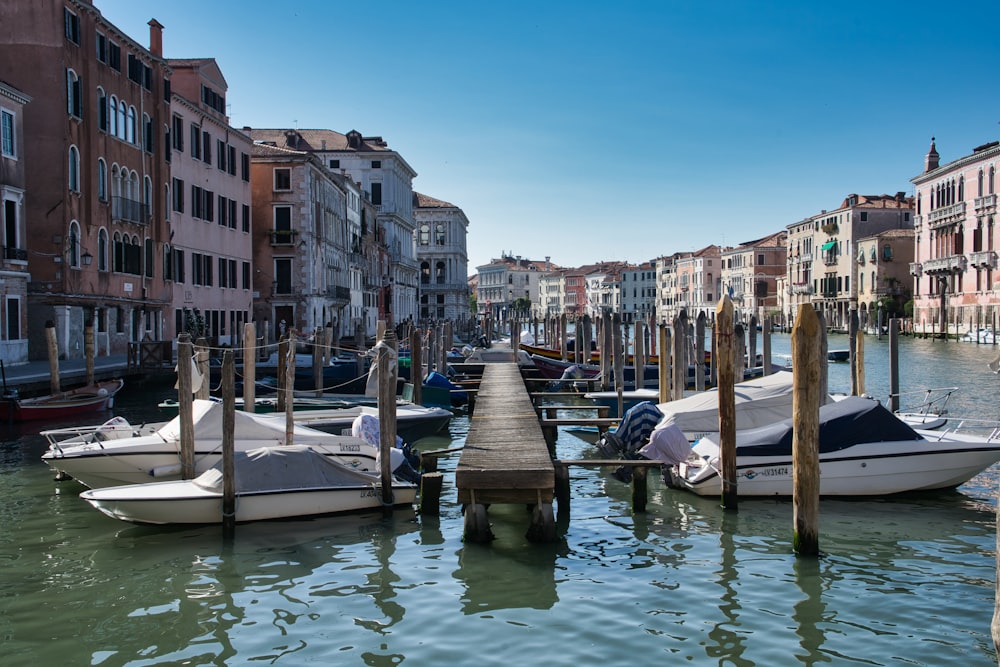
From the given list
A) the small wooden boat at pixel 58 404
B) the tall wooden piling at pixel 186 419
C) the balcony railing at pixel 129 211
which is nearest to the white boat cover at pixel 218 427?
the tall wooden piling at pixel 186 419

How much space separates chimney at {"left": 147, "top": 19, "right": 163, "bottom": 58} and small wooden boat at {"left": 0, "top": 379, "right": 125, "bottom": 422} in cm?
1388

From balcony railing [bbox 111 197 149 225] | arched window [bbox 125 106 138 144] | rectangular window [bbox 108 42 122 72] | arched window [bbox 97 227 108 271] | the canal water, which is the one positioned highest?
rectangular window [bbox 108 42 122 72]

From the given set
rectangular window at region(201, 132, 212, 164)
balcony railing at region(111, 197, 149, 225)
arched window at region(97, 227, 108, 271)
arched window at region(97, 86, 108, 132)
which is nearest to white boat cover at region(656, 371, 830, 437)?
arched window at region(97, 227, 108, 271)

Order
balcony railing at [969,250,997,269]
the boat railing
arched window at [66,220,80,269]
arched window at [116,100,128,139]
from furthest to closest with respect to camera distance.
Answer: balcony railing at [969,250,997,269]
arched window at [116,100,128,139]
arched window at [66,220,80,269]
the boat railing

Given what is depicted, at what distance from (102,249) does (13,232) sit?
3320mm

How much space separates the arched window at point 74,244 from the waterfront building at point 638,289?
10825 centimetres

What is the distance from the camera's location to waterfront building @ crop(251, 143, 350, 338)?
3919 centimetres

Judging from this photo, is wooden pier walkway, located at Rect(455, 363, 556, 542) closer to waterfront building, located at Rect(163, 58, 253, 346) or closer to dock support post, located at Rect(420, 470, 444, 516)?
dock support post, located at Rect(420, 470, 444, 516)

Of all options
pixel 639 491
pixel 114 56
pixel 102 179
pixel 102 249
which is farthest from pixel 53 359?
pixel 639 491

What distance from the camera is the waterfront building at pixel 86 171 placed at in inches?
938

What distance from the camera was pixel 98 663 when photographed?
22.2ft

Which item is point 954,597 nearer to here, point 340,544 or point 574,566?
point 574,566

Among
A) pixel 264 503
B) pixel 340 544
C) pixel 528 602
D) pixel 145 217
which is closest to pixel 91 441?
pixel 264 503

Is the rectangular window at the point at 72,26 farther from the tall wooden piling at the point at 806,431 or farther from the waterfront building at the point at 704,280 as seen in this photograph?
the waterfront building at the point at 704,280
